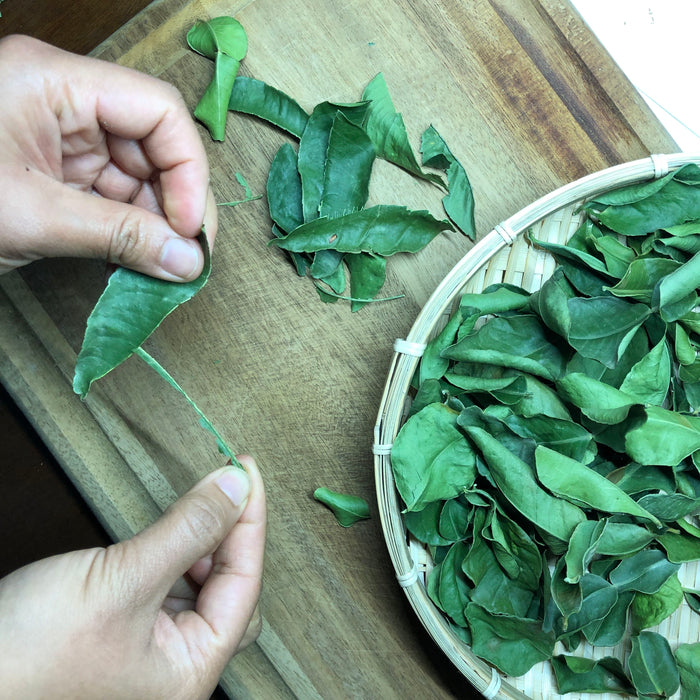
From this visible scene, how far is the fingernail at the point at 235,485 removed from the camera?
26.8 inches

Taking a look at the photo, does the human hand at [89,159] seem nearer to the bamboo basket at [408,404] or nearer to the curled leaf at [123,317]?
the curled leaf at [123,317]

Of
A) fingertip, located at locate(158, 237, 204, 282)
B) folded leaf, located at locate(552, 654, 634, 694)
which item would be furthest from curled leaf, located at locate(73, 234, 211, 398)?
folded leaf, located at locate(552, 654, 634, 694)

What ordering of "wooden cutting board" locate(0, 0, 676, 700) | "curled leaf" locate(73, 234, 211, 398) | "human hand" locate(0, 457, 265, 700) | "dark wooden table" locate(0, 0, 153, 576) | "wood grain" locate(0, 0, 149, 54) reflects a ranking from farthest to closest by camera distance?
"dark wooden table" locate(0, 0, 153, 576) < "wooden cutting board" locate(0, 0, 676, 700) < "wood grain" locate(0, 0, 149, 54) < "curled leaf" locate(73, 234, 211, 398) < "human hand" locate(0, 457, 265, 700)

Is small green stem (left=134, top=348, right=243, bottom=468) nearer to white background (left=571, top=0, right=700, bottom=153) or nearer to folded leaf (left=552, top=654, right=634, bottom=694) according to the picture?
folded leaf (left=552, top=654, right=634, bottom=694)

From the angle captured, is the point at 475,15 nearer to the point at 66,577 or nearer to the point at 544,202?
the point at 544,202

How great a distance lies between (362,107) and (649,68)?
1.43 ft

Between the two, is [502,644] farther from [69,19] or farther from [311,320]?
[69,19]

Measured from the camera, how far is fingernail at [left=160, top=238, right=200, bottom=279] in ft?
2.24

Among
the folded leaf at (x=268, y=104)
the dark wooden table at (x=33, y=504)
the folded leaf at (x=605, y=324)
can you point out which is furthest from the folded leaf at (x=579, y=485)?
the dark wooden table at (x=33, y=504)

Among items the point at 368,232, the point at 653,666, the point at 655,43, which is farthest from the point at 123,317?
the point at 655,43

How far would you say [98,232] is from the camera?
652mm

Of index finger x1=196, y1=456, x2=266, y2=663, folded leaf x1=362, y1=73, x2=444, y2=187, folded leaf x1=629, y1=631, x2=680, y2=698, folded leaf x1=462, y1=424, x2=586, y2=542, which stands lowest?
folded leaf x1=629, y1=631, x2=680, y2=698

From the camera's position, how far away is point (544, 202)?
756mm

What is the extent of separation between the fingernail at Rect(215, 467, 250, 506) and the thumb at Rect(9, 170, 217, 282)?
0.68ft
